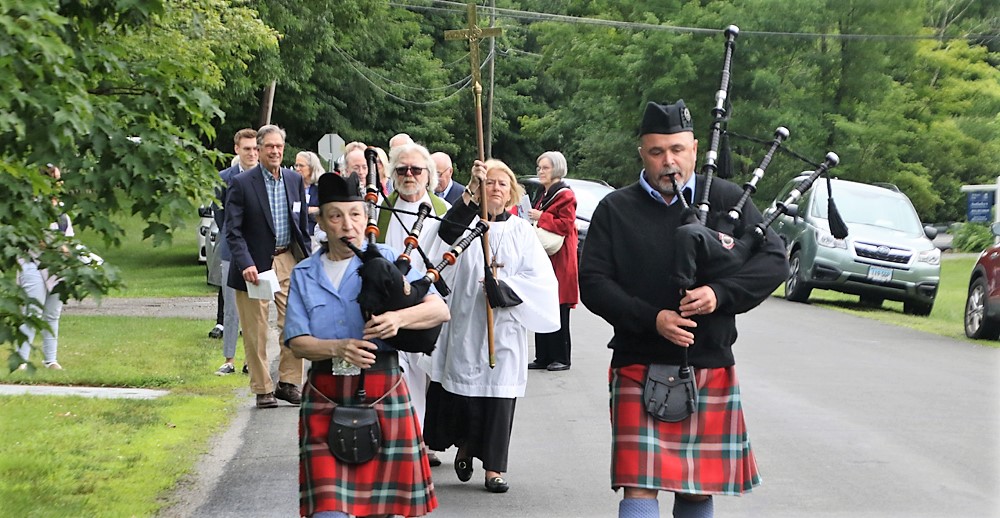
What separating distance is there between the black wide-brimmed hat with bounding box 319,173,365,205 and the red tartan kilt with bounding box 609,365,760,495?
124 cm

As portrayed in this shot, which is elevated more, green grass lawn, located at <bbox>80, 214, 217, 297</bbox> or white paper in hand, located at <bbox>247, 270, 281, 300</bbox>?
white paper in hand, located at <bbox>247, 270, 281, 300</bbox>

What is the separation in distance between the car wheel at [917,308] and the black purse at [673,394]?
57.1ft

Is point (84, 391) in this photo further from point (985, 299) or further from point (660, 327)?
point (985, 299)

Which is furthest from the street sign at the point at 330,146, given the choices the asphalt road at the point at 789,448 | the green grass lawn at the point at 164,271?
the asphalt road at the point at 789,448

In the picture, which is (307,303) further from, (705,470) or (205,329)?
(205,329)

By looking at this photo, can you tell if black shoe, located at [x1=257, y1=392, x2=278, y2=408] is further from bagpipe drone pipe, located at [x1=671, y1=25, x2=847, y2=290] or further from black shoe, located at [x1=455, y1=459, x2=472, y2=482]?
bagpipe drone pipe, located at [x1=671, y1=25, x2=847, y2=290]

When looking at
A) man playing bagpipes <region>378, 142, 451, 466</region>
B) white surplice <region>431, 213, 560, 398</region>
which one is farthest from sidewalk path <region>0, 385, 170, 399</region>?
white surplice <region>431, 213, 560, 398</region>

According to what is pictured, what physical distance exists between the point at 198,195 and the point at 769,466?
4.12 meters

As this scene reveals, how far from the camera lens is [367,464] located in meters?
5.61

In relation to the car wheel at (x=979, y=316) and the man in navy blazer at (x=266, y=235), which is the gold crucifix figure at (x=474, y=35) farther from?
the car wheel at (x=979, y=316)

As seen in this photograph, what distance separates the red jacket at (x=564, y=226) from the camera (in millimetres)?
13281

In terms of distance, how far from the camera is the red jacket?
13281 millimetres

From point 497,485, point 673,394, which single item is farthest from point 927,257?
point 673,394

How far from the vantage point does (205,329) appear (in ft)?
56.3
